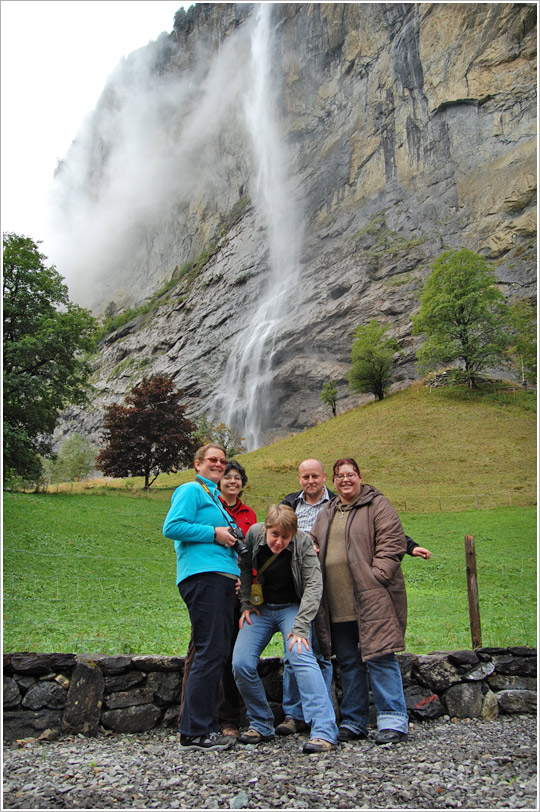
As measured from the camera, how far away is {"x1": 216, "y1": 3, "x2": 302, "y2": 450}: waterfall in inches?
1993

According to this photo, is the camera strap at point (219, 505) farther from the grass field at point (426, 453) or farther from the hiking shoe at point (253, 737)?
the grass field at point (426, 453)

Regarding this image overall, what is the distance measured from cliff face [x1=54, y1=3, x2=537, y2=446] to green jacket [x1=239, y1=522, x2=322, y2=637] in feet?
134

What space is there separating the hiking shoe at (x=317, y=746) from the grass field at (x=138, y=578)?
241cm

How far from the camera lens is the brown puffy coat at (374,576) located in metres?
3.89

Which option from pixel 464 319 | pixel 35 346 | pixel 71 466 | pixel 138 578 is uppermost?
pixel 464 319

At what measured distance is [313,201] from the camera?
6575 centimetres

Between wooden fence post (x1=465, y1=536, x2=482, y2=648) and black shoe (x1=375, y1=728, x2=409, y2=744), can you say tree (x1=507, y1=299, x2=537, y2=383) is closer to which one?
wooden fence post (x1=465, y1=536, x2=482, y2=648)

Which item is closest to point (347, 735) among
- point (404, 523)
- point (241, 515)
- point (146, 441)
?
point (241, 515)

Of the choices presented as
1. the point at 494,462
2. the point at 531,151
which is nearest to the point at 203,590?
the point at 494,462

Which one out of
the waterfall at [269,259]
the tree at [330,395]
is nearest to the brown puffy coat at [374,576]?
the tree at [330,395]

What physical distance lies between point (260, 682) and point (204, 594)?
73 cm

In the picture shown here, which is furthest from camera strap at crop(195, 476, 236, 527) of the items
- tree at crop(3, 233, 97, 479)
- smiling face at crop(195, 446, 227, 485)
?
tree at crop(3, 233, 97, 479)

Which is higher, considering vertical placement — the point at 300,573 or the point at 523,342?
the point at 523,342

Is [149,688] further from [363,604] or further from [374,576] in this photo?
[374,576]
